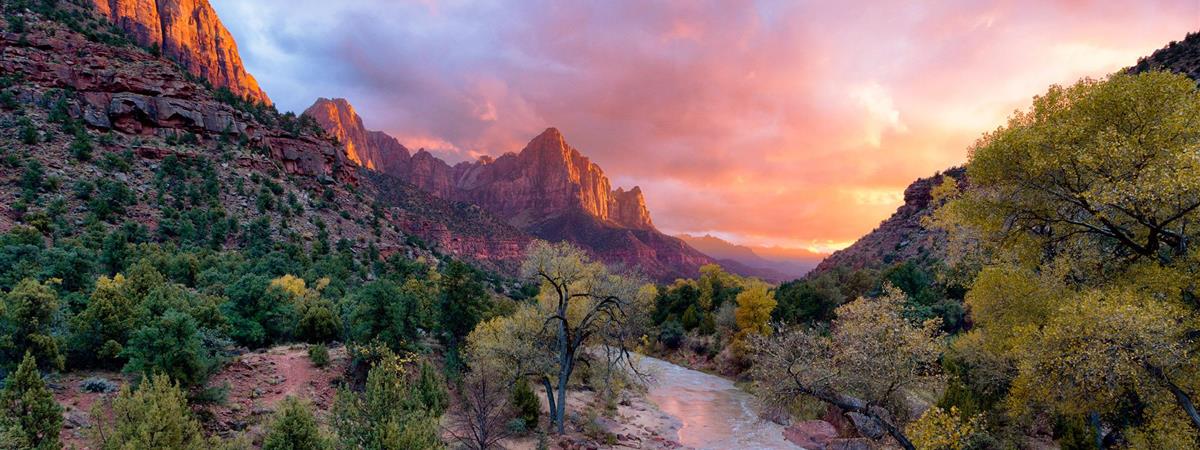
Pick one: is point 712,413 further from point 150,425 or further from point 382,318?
point 150,425

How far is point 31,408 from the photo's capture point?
9938 millimetres

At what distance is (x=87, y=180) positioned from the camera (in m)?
40.8

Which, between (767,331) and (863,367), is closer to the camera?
(863,367)

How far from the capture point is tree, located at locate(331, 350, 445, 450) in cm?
1081

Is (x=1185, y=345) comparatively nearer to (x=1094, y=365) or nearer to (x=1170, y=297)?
(x=1170, y=297)

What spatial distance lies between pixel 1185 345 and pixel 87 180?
6478cm

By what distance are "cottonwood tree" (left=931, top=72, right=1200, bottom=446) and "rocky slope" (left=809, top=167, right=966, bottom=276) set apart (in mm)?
59280

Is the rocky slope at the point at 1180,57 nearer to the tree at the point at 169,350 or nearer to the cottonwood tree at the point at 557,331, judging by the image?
the cottonwood tree at the point at 557,331

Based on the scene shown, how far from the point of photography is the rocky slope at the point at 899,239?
6588 cm

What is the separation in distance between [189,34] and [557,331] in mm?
156914

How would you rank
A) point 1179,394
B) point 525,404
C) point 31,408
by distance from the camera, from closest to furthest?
1. point 1179,394
2. point 31,408
3. point 525,404

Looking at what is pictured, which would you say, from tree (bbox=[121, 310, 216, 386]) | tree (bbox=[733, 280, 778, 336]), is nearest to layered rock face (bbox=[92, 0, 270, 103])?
tree (bbox=[121, 310, 216, 386])

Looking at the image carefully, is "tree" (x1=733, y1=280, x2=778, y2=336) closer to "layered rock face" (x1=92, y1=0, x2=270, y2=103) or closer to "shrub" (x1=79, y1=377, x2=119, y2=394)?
"shrub" (x1=79, y1=377, x2=119, y2=394)

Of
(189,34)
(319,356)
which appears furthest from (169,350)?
(189,34)
